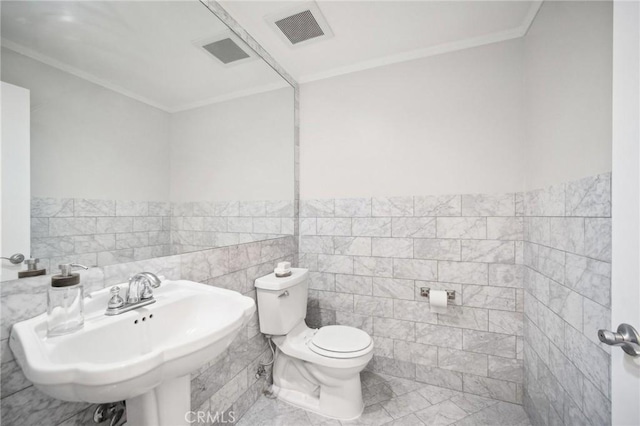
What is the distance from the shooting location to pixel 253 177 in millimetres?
2043

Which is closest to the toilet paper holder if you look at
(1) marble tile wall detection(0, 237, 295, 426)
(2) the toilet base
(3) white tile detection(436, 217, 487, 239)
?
(3) white tile detection(436, 217, 487, 239)

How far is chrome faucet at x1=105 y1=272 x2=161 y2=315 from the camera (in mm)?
982

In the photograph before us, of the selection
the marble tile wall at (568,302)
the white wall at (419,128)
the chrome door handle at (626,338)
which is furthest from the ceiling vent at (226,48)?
the chrome door handle at (626,338)

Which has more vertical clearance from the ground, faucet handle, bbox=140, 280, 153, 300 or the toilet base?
faucet handle, bbox=140, 280, 153, 300

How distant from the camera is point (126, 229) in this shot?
3.89ft

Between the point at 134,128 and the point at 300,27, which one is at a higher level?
the point at 300,27

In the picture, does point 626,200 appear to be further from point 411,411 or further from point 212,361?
point 212,361

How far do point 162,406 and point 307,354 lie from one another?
92 centimetres

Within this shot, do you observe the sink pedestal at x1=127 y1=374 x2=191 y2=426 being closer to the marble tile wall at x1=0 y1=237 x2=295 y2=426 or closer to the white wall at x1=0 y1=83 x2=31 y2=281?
the marble tile wall at x1=0 y1=237 x2=295 y2=426

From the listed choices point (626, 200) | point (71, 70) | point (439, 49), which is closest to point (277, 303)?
point (71, 70)

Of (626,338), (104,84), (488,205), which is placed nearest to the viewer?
(626,338)

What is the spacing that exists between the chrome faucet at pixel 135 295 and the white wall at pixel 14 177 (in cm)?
28

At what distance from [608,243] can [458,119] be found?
4.09ft

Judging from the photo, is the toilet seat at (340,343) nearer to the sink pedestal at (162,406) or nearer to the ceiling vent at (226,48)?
the sink pedestal at (162,406)
